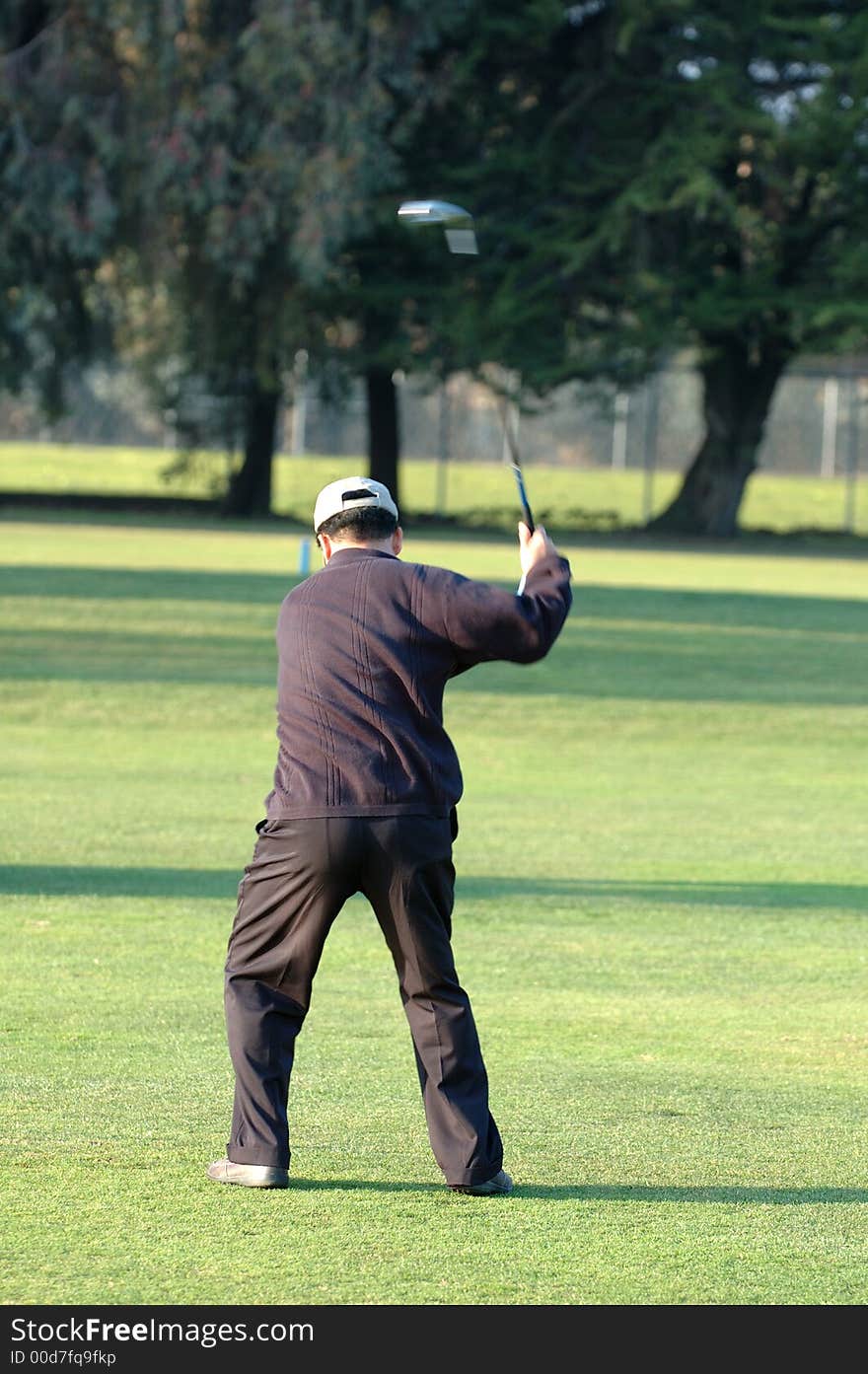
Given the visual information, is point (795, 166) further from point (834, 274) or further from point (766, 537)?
point (766, 537)

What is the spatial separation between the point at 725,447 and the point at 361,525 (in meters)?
37.7

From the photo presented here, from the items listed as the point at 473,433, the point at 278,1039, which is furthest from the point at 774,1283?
the point at 473,433

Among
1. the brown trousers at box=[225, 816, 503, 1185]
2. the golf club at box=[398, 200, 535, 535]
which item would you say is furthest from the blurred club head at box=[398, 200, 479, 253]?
the brown trousers at box=[225, 816, 503, 1185]

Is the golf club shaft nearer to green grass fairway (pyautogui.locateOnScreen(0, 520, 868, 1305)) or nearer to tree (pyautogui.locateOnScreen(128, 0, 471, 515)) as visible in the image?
green grass fairway (pyautogui.locateOnScreen(0, 520, 868, 1305))

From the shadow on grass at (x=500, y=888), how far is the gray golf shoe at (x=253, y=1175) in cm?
471

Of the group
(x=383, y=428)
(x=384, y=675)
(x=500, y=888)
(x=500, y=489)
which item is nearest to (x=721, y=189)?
(x=383, y=428)

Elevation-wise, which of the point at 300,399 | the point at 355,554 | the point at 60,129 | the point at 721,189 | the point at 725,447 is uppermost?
the point at 60,129

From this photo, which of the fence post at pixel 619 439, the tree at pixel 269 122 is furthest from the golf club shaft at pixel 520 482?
the fence post at pixel 619 439

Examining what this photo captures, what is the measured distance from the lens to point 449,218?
6.57 m

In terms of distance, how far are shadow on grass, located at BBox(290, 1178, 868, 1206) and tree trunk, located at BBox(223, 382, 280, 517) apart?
3851cm

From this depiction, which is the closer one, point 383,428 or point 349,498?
point 349,498

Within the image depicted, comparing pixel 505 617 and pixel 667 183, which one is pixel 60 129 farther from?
pixel 505 617

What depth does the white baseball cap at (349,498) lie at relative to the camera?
5.69 meters

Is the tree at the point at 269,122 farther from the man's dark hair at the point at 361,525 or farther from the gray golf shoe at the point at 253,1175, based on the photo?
the gray golf shoe at the point at 253,1175
